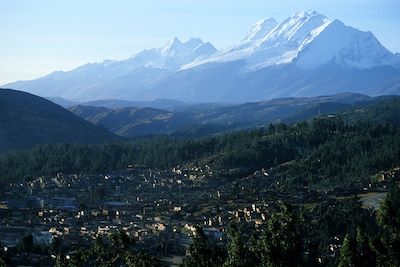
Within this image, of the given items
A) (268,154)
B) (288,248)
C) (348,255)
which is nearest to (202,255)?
(288,248)


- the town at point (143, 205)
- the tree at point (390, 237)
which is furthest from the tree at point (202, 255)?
the town at point (143, 205)

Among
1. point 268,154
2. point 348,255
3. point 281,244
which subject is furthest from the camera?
point 268,154

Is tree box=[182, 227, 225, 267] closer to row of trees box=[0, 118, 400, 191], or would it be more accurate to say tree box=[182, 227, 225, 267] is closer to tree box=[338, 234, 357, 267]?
tree box=[338, 234, 357, 267]

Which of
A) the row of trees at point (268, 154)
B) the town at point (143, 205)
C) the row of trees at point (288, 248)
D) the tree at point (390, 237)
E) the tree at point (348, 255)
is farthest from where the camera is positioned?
the row of trees at point (268, 154)

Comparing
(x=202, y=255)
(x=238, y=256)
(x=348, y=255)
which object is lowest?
(x=202, y=255)

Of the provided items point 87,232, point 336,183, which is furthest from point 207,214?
point 336,183

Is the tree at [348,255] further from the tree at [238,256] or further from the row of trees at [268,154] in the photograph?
the row of trees at [268,154]

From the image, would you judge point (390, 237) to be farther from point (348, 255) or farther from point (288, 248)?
point (288, 248)

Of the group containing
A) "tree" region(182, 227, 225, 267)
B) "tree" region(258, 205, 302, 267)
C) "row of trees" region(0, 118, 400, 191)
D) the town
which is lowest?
the town

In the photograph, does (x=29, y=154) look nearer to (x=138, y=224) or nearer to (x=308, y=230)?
(x=138, y=224)

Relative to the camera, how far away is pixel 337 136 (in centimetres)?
16462

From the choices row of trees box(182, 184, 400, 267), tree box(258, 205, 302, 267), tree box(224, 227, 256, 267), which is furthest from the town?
tree box(258, 205, 302, 267)

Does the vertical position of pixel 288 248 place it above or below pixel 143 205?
above

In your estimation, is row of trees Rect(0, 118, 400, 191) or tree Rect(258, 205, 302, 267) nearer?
tree Rect(258, 205, 302, 267)
